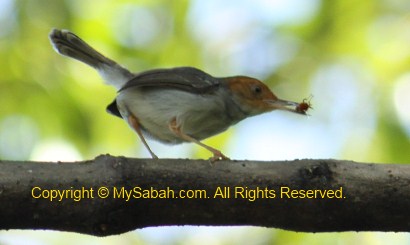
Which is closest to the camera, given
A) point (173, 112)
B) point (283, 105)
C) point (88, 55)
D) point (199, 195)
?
point (199, 195)

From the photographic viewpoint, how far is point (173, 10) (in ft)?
20.4

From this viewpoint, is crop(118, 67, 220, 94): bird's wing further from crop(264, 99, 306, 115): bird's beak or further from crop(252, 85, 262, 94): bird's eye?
crop(264, 99, 306, 115): bird's beak

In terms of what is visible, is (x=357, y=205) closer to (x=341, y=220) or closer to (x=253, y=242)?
(x=341, y=220)

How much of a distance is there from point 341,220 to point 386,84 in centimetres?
292

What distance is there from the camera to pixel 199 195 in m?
2.95

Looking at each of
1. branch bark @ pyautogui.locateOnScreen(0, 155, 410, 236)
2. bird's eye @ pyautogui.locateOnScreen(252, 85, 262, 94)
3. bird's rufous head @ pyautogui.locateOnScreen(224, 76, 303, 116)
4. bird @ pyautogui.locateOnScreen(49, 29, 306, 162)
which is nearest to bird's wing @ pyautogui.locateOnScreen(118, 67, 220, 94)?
bird @ pyautogui.locateOnScreen(49, 29, 306, 162)

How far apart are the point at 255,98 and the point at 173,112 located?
2.61 feet

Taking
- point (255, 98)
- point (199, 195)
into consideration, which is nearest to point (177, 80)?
point (255, 98)

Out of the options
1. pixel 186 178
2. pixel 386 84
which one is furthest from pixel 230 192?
pixel 386 84

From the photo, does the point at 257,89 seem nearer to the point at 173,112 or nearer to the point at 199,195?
the point at 173,112

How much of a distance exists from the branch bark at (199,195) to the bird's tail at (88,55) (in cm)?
247

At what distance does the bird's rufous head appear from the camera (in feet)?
17.2

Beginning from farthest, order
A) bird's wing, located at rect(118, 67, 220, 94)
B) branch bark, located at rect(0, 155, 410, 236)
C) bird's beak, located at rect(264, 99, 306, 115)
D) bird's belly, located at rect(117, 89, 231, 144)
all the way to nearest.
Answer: bird's beak, located at rect(264, 99, 306, 115) < bird's wing, located at rect(118, 67, 220, 94) < bird's belly, located at rect(117, 89, 231, 144) < branch bark, located at rect(0, 155, 410, 236)

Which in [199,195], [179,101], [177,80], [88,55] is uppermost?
[88,55]
